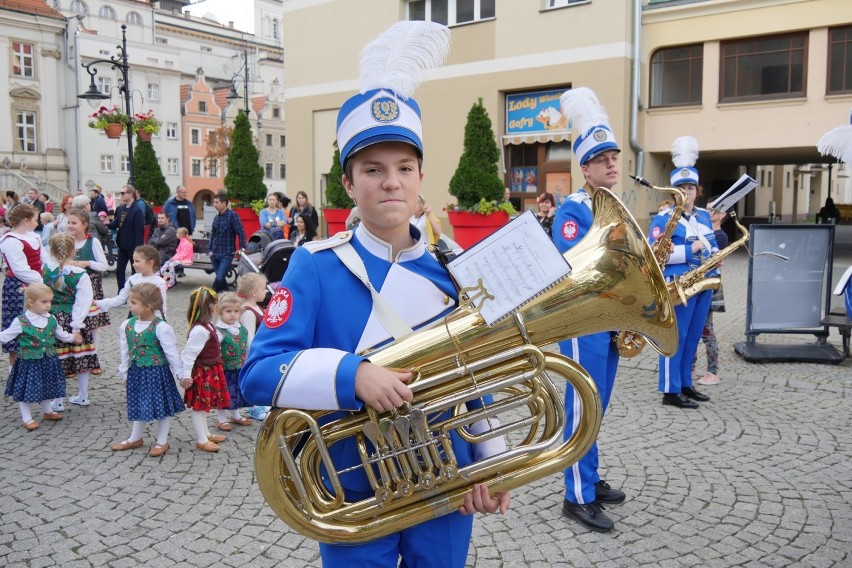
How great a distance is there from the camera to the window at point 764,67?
55.6 ft

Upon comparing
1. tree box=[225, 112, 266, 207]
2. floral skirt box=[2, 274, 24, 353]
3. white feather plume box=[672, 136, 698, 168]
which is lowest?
floral skirt box=[2, 274, 24, 353]

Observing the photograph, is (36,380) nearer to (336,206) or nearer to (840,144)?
(840,144)

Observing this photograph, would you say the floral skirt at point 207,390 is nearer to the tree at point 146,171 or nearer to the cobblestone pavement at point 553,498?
the cobblestone pavement at point 553,498

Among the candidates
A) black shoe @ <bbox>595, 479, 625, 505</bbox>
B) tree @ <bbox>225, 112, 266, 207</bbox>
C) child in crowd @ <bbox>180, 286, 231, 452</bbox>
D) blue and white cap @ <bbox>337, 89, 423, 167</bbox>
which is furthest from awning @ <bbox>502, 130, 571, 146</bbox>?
blue and white cap @ <bbox>337, 89, 423, 167</bbox>

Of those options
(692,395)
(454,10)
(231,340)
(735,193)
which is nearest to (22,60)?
(454,10)

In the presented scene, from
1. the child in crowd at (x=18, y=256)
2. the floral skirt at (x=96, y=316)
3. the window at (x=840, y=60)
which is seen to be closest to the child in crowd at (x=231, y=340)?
the floral skirt at (x=96, y=316)

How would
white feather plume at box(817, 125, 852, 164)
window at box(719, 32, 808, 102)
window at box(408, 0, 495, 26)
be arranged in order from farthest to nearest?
1. window at box(408, 0, 495, 26)
2. window at box(719, 32, 808, 102)
3. white feather plume at box(817, 125, 852, 164)

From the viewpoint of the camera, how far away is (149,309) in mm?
5246

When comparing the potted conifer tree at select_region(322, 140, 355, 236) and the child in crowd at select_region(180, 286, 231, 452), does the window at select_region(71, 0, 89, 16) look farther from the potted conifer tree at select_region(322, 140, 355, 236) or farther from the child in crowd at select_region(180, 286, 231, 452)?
the child in crowd at select_region(180, 286, 231, 452)

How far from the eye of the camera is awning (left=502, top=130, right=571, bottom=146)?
19328mm

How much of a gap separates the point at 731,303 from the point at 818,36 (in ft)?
29.1

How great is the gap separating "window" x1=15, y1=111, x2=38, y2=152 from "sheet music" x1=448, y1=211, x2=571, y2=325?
50.5m

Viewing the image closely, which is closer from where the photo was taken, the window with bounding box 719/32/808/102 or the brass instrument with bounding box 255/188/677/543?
the brass instrument with bounding box 255/188/677/543

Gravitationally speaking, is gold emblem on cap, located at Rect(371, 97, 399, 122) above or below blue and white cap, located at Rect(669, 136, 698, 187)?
below
